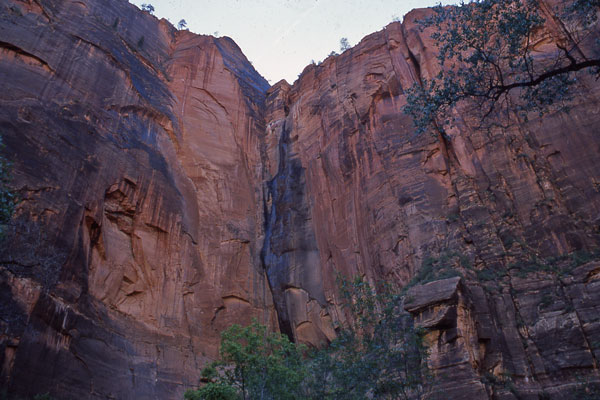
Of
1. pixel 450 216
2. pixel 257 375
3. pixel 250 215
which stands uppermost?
pixel 250 215

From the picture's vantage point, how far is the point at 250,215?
39969 millimetres

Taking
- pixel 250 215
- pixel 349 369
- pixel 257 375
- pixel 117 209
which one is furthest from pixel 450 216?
pixel 117 209

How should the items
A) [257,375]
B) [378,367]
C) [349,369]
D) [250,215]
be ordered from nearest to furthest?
[378,367]
[349,369]
[257,375]
[250,215]

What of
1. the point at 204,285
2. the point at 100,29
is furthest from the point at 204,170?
the point at 100,29

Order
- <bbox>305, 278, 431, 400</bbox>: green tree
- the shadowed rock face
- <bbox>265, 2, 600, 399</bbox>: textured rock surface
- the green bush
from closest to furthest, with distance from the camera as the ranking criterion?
<bbox>305, 278, 431, 400</bbox>: green tree → the green bush → <bbox>265, 2, 600, 399</bbox>: textured rock surface → the shadowed rock face

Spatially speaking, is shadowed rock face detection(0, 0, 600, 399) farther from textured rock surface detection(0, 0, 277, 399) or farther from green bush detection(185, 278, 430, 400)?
green bush detection(185, 278, 430, 400)

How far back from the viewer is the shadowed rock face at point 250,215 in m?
21.9

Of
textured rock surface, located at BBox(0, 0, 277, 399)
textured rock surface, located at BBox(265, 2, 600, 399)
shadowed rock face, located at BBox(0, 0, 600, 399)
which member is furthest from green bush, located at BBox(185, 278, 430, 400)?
textured rock surface, located at BBox(0, 0, 277, 399)

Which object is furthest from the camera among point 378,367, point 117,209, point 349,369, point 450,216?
point 117,209

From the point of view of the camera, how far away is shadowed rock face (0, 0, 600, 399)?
21906 millimetres

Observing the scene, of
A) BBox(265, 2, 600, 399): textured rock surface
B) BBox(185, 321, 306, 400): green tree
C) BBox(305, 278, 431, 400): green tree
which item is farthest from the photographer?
BBox(265, 2, 600, 399): textured rock surface

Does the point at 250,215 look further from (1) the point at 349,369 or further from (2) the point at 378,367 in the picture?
(2) the point at 378,367

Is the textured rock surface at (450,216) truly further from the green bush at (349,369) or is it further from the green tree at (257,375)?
the green tree at (257,375)

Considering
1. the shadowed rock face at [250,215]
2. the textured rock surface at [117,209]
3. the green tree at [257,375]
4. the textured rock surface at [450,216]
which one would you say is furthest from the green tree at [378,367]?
the textured rock surface at [117,209]
